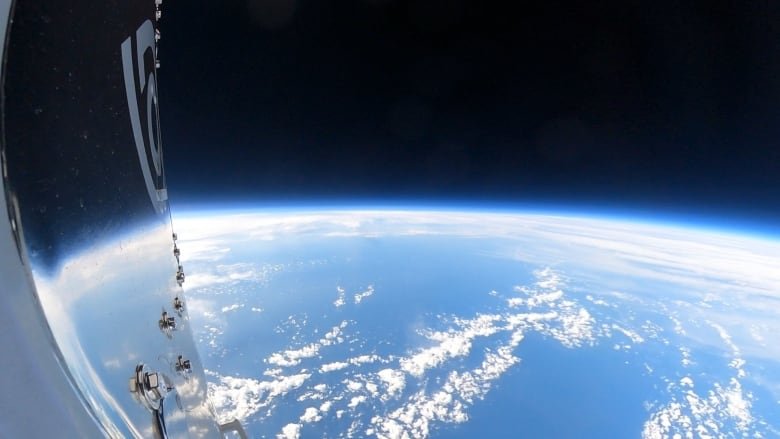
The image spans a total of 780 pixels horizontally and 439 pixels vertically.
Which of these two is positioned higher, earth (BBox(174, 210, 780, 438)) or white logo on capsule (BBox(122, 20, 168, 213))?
white logo on capsule (BBox(122, 20, 168, 213))

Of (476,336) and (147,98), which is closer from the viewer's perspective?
(147,98)

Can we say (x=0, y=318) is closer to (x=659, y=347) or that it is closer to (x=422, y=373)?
(x=422, y=373)

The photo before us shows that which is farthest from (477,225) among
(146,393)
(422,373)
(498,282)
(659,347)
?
(146,393)

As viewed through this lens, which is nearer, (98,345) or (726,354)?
(98,345)

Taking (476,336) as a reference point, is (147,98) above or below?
above
